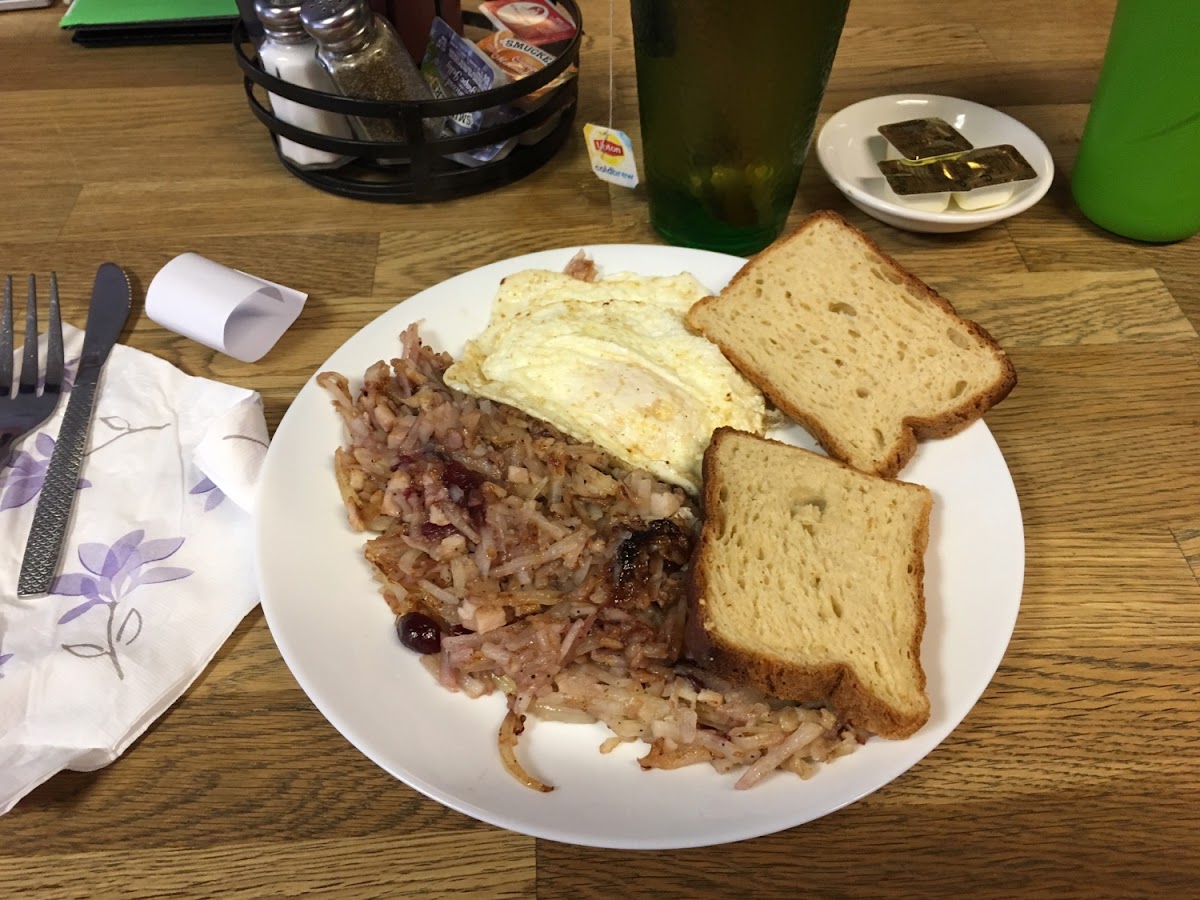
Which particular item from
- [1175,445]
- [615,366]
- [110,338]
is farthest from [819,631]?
[110,338]

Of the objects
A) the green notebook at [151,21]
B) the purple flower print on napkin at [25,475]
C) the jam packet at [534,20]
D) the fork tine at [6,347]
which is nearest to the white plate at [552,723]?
the purple flower print on napkin at [25,475]

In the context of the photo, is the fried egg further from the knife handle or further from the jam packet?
the jam packet

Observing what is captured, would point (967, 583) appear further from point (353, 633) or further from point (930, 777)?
point (353, 633)

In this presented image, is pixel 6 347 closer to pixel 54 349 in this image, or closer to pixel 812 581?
pixel 54 349

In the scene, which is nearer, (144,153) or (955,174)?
(955,174)

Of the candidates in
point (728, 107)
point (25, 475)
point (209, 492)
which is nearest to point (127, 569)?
point (209, 492)
